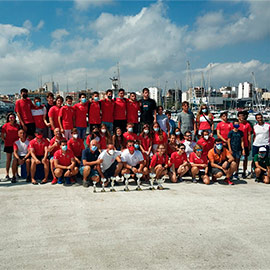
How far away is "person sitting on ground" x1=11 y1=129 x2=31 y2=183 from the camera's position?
845 cm

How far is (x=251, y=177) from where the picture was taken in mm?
9633

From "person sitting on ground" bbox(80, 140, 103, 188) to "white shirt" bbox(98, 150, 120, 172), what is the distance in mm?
156

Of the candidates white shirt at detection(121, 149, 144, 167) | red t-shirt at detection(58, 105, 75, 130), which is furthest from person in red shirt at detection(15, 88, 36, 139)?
white shirt at detection(121, 149, 144, 167)

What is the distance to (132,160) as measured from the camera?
27.4ft

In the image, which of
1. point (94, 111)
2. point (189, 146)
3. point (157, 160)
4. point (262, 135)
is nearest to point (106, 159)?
point (157, 160)

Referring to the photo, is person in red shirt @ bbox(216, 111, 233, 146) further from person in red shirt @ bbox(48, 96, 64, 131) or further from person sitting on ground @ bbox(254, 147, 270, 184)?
person in red shirt @ bbox(48, 96, 64, 131)

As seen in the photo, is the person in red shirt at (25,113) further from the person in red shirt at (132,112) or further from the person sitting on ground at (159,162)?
the person sitting on ground at (159,162)

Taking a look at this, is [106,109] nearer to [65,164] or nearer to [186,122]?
[65,164]

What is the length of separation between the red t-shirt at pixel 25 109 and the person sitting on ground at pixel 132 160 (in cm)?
349

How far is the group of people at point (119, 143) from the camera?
8.20 metres

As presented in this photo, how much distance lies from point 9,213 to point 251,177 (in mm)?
7755

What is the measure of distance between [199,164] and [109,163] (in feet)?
9.32

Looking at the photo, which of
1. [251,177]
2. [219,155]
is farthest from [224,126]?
[251,177]

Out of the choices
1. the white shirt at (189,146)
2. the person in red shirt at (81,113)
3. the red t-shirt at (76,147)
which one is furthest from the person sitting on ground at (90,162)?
the white shirt at (189,146)
